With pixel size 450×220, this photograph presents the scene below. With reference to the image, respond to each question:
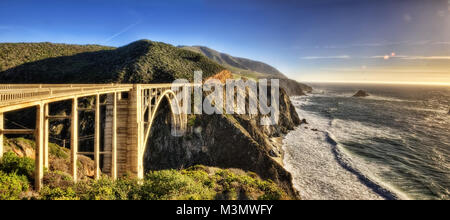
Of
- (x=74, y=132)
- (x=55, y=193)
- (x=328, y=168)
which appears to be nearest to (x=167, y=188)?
(x=55, y=193)

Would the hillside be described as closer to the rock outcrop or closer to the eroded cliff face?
the rock outcrop

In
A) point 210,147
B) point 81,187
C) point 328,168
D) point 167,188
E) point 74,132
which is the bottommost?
point 328,168

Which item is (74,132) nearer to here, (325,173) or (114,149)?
(114,149)

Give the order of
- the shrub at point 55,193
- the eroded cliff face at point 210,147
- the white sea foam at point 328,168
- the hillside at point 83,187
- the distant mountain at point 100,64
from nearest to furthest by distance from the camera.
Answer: the shrub at point 55,193
the hillside at point 83,187
the white sea foam at point 328,168
the eroded cliff face at point 210,147
the distant mountain at point 100,64

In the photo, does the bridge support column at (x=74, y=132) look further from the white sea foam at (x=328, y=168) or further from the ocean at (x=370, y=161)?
the ocean at (x=370, y=161)

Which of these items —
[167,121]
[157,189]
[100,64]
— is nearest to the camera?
[157,189]

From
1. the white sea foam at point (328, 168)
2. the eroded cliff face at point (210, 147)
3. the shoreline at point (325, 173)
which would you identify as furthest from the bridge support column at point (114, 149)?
the shoreline at point (325, 173)
